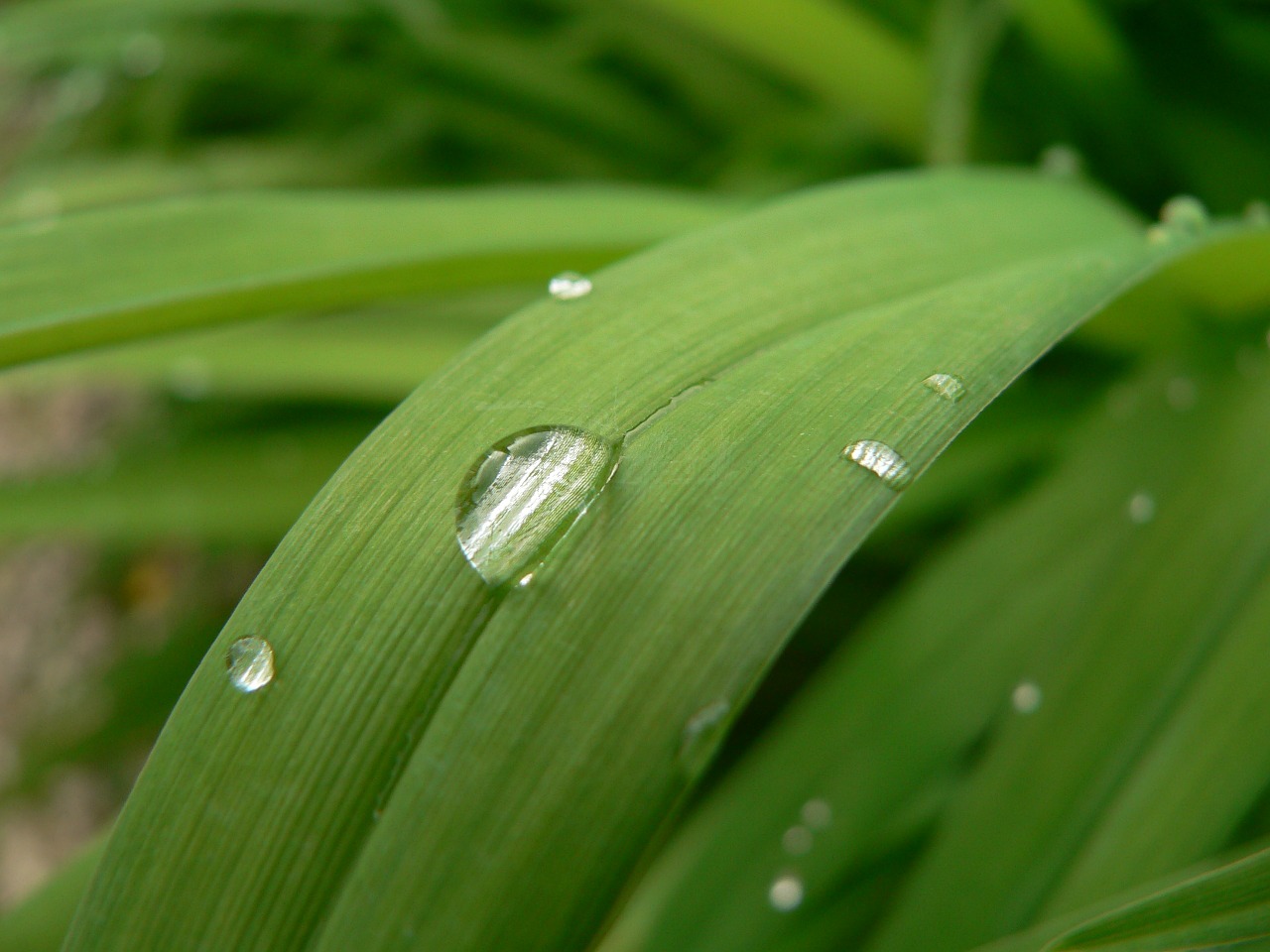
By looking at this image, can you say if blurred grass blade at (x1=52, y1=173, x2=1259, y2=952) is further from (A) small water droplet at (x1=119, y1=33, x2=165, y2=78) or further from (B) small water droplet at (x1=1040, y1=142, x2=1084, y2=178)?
(A) small water droplet at (x1=119, y1=33, x2=165, y2=78)

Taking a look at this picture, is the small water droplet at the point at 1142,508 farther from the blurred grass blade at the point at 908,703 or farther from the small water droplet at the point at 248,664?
the small water droplet at the point at 248,664

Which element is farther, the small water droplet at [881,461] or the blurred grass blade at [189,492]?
the blurred grass blade at [189,492]

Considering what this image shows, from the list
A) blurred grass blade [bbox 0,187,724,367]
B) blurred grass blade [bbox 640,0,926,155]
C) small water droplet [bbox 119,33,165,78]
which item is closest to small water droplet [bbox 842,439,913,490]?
blurred grass blade [bbox 0,187,724,367]

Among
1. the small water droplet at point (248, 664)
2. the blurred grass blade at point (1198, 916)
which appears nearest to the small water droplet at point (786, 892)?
the blurred grass blade at point (1198, 916)

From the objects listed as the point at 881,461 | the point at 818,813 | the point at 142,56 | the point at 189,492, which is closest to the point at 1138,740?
the point at 818,813

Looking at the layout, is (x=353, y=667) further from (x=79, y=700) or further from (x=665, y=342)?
(x=79, y=700)

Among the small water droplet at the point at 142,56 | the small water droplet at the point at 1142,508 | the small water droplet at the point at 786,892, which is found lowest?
the small water droplet at the point at 786,892
